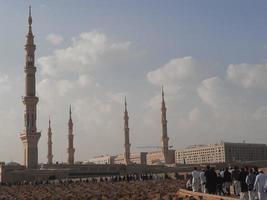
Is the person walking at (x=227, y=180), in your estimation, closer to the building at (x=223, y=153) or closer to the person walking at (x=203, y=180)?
the person walking at (x=203, y=180)

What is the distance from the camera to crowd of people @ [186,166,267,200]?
38.7 feet

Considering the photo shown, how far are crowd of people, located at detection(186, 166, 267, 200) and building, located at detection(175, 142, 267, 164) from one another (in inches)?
4055

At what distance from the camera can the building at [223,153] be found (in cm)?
12469

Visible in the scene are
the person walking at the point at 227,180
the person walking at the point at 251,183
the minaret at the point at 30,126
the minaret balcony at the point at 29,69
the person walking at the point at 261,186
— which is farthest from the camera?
the minaret balcony at the point at 29,69

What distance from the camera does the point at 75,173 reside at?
6406 centimetres

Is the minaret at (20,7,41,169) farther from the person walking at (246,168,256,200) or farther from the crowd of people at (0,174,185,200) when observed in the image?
the person walking at (246,168,256,200)

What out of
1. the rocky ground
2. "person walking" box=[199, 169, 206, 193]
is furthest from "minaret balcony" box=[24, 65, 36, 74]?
"person walking" box=[199, 169, 206, 193]

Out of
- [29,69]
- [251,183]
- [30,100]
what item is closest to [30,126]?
[30,100]

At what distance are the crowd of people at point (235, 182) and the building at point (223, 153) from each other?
10299 centimetres

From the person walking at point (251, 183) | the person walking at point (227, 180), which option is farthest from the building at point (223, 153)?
the person walking at point (251, 183)

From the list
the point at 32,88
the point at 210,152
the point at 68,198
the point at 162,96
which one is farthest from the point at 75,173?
the point at 210,152

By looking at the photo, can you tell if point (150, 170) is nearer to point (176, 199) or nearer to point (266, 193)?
point (176, 199)

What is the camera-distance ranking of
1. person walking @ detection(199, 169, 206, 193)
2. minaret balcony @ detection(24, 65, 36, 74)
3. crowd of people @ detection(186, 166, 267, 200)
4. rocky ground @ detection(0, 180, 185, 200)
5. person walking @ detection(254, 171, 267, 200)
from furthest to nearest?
minaret balcony @ detection(24, 65, 36, 74), rocky ground @ detection(0, 180, 185, 200), person walking @ detection(199, 169, 206, 193), crowd of people @ detection(186, 166, 267, 200), person walking @ detection(254, 171, 267, 200)

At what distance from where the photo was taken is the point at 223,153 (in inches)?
4904
